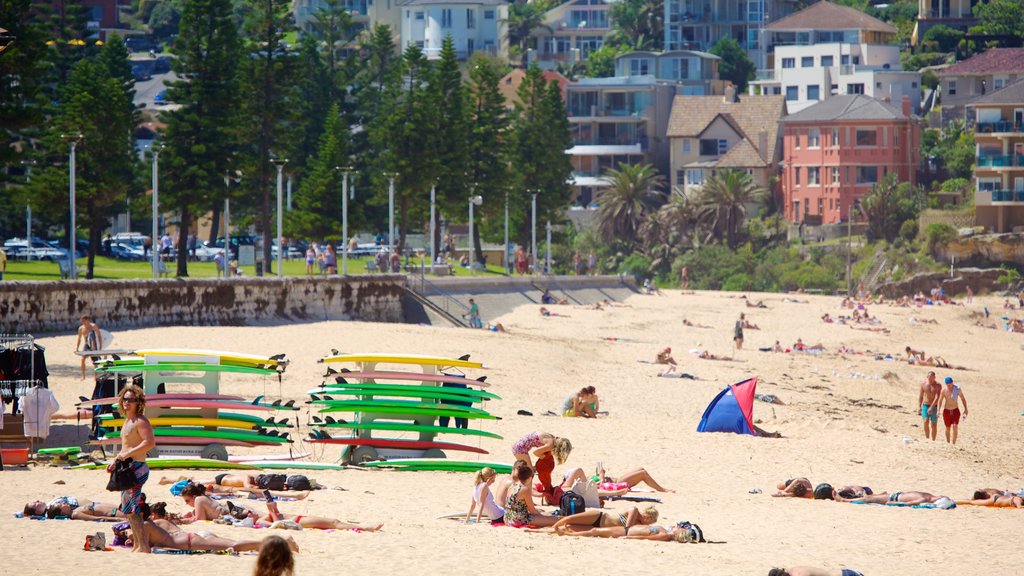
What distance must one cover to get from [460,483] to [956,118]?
2827 inches

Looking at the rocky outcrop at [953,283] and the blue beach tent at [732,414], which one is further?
the rocky outcrop at [953,283]

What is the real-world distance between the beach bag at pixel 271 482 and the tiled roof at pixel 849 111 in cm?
6439

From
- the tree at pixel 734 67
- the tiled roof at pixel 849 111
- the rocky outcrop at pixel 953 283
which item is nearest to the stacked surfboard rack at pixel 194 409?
the rocky outcrop at pixel 953 283

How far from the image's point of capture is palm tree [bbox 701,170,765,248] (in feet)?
242

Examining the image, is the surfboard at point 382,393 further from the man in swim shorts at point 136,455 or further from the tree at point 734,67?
the tree at point 734,67

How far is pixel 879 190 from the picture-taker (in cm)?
7219

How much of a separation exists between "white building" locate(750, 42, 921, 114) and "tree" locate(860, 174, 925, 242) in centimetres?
1571

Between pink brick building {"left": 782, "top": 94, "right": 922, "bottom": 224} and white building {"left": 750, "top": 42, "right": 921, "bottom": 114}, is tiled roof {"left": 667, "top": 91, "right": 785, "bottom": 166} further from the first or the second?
white building {"left": 750, "top": 42, "right": 921, "bottom": 114}

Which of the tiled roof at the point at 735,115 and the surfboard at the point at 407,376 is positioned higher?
the tiled roof at the point at 735,115

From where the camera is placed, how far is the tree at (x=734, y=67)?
99.2 meters

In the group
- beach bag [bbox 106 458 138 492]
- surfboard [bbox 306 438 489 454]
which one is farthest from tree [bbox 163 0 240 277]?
beach bag [bbox 106 458 138 492]

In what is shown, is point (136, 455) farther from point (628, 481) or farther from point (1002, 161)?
point (1002, 161)

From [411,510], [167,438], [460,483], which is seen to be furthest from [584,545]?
[167,438]

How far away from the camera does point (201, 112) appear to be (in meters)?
40.6
